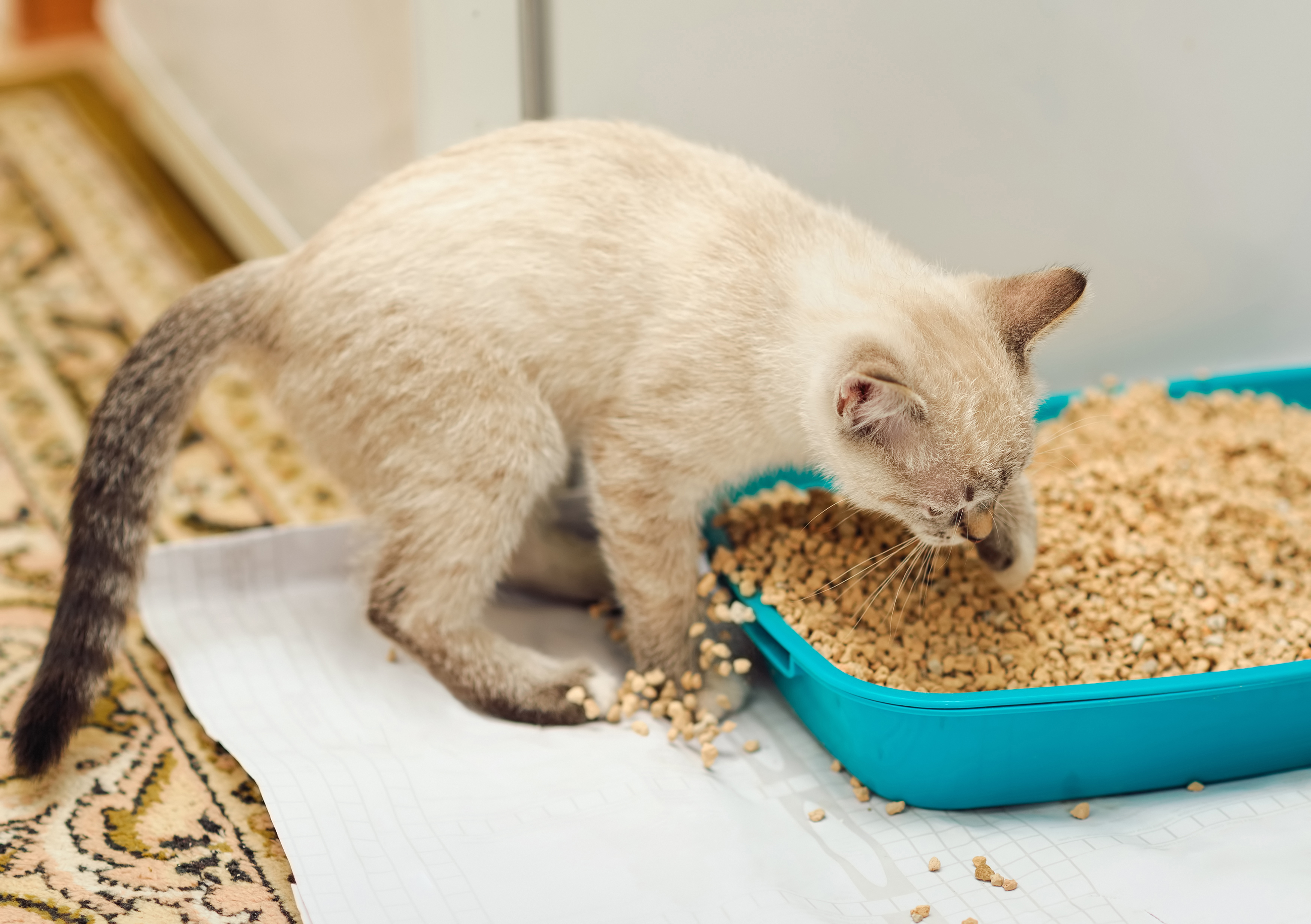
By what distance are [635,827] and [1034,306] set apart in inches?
33.4

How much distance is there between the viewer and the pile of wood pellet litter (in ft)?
5.42

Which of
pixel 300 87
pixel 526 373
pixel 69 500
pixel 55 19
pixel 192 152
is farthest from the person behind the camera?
pixel 55 19

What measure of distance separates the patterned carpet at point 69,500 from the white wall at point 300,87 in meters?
0.42

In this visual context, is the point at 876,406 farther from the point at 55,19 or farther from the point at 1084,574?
the point at 55,19

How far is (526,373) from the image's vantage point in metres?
1.68

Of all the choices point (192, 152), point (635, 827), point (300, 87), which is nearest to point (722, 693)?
point (635, 827)

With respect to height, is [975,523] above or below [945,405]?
below

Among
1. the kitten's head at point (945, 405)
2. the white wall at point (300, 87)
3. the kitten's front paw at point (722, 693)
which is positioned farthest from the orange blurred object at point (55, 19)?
the kitten's head at point (945, 405)

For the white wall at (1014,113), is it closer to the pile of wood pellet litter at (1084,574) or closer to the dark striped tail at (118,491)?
the pile of wood pellet litter at (1084,574)

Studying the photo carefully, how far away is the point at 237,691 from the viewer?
1.77 meters

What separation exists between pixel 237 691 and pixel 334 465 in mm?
371

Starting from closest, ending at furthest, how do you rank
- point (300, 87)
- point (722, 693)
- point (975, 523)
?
1. point (975, 523)
2. point (722, 693)
3. point (300, 87)

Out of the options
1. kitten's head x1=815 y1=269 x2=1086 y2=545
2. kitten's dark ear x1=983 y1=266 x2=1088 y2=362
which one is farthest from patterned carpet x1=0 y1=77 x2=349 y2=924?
kitten's dark ear x1=983 y1=266 x2=1088 y2=362

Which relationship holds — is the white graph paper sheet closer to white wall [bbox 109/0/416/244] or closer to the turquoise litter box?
the turquoise litter box
